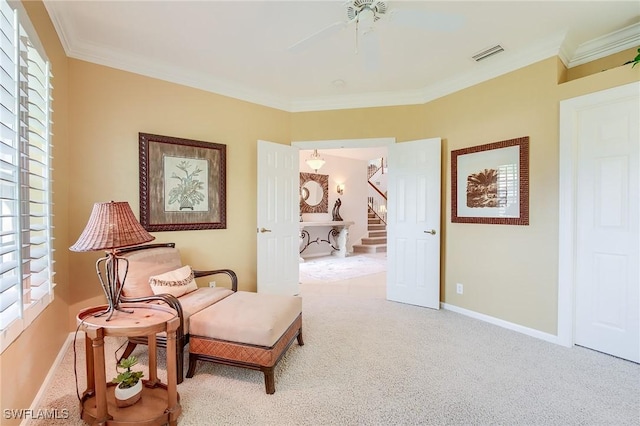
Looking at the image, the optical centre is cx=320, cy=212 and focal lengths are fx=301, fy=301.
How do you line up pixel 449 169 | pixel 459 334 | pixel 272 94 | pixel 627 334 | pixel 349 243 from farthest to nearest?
pixel 349 243, pixel 272 94, pixel 449 169, pixel 459 334, pixel 627 334

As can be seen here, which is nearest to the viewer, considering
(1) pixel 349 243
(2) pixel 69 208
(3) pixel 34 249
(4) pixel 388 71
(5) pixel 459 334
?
(3) pixel 34 249

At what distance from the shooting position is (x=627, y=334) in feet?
7.89

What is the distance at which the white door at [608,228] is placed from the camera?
237 centimetres

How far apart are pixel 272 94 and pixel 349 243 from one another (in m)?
5.48

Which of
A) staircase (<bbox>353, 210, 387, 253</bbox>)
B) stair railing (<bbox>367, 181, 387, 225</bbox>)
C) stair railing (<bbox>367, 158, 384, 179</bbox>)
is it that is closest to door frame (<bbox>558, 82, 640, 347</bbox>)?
staircase (<bbox>353, 210, 387, 253</bbox>)

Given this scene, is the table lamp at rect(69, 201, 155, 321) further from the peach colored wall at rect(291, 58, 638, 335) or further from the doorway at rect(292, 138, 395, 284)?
the doorway at rect(292, 138, 395, 284)

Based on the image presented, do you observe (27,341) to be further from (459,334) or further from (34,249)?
(459,334)

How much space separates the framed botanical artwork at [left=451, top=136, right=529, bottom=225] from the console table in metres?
4.27

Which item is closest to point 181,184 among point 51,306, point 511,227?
A: point 51,306

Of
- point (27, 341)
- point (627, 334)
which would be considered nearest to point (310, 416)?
point (27, 341)

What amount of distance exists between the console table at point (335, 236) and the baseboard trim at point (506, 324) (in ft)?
13.9

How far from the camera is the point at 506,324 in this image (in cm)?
306

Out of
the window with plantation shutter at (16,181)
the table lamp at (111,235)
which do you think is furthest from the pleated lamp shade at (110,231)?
the window with plantation shutter at (16,181)

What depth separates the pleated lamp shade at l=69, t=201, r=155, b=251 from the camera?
1.62 metres
